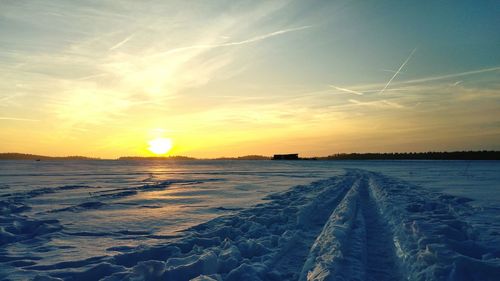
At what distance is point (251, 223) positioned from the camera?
361 inches

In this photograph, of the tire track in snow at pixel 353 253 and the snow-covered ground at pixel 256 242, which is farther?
the snow-covered ground at pixel 256 242

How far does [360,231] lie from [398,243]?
1166 mm

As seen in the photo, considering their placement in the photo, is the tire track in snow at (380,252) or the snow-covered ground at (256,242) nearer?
the tire track in snow at (380,252)

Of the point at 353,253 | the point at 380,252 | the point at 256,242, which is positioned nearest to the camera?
the point at 353,253

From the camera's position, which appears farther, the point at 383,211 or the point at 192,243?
the point at 383,211

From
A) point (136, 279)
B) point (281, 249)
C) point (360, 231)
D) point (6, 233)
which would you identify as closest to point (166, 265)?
point (136, 279)

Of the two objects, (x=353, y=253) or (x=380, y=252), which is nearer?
(x=353, y=253)

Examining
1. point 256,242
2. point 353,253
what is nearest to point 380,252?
point 353,253

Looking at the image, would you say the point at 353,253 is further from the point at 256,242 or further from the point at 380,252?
the point at 256,242

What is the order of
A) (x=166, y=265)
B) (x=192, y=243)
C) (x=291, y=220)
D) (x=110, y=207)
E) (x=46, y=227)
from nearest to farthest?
(x=166, y=265) < (x=192, y=243) < (x=46, y=227) < (x=291, y=220) < (x=110, y=207)

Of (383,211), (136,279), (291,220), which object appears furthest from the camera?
(383,211)

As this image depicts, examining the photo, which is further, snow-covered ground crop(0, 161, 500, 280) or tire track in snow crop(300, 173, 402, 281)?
snow-covered ground crop(0, 161, 500, 280)

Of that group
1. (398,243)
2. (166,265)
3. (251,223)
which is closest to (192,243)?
(166,265)

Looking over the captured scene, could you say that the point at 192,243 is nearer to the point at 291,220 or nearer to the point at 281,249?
the point at 281,249
